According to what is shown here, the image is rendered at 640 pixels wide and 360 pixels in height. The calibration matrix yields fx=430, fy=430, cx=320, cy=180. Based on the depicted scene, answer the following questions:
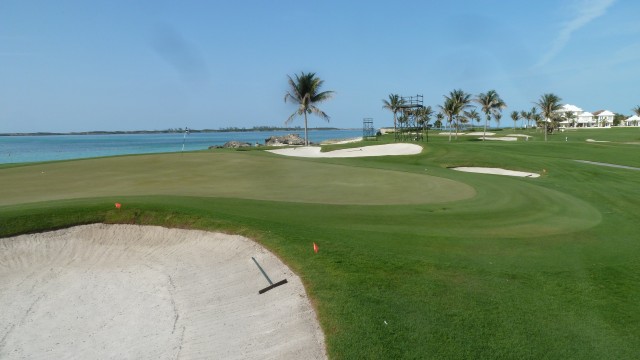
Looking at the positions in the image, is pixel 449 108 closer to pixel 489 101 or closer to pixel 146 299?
pixel 489 101

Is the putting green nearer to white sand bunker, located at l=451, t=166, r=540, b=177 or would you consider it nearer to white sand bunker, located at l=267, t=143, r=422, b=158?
white sand bunker, located at l=451, t=166, r=540, b=177

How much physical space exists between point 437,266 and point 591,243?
4.84 m

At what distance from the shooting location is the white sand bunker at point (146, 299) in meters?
7.37

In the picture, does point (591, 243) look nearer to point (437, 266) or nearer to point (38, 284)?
point (437, 266)

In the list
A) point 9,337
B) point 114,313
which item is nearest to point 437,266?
point 114,313

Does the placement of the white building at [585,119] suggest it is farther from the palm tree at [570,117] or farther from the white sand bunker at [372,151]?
the white sand bunker at [372,151]

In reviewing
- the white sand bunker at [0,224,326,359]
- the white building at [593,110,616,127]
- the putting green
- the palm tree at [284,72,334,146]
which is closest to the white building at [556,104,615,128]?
the white building at [593,110,616,127]

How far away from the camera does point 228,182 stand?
2031 cm

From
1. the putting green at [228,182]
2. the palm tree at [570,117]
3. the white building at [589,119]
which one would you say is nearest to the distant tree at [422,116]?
the putting green at [228,182]

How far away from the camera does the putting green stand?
16562 millimetres

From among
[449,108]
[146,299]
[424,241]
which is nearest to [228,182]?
[146,299]

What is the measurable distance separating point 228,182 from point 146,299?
10.9 meters

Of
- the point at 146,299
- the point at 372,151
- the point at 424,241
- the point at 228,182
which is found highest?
the point at 372,151

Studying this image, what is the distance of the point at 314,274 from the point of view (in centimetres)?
844
